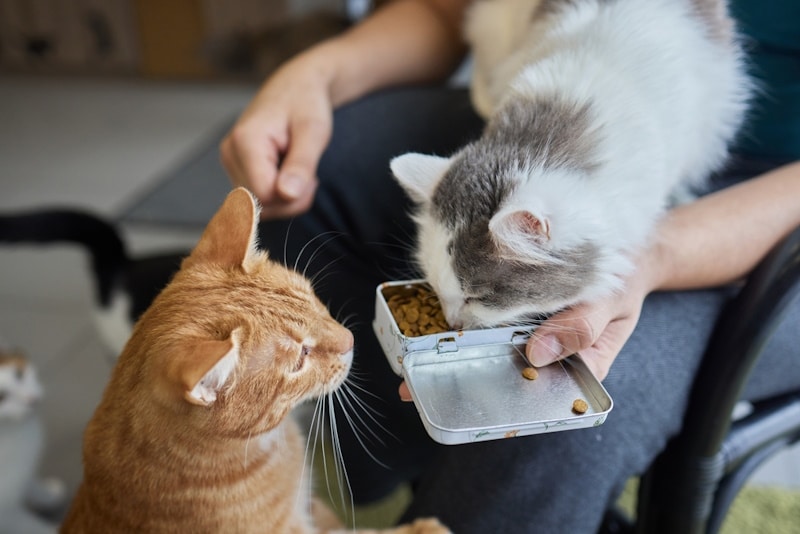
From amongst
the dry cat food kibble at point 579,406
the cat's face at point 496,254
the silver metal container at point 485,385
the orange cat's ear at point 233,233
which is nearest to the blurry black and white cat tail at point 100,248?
the orange cat's ear at point 233,233

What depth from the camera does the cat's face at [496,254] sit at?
75 centimetres

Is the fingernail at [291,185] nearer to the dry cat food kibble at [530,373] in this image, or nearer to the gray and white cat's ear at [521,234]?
the gray and white cat's ear at [521,234]

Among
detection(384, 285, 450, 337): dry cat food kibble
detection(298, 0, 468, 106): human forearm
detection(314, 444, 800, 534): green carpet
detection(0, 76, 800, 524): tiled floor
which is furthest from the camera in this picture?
detection(0, 76, 800, 524): tiled floor

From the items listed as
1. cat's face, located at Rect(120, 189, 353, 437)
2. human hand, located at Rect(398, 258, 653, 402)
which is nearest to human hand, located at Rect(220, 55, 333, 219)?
cat's face, located at Rect(120, 189, 353, 437)

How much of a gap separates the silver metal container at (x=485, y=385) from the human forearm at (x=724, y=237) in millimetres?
278

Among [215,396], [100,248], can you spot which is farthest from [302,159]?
[100,248]

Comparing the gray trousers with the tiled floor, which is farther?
the tiled floor

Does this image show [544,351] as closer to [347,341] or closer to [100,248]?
[347,341]

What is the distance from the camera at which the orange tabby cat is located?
0.68m

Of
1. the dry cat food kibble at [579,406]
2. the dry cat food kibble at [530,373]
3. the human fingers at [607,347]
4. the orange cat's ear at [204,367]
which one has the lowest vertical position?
the human fingers at [607,347]

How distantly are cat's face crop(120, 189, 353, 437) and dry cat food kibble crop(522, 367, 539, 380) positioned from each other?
214mm

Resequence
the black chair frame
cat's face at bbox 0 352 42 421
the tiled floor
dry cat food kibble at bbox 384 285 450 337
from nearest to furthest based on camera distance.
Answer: dry cat food kibble at bbox 384 285 450 337
the black chair frame
cat's face at bbox 0 352 42 421
the tiled floor

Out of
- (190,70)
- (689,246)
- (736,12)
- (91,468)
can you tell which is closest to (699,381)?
(689,246)

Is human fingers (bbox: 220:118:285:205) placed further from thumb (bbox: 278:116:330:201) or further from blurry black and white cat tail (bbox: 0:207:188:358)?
blurry black and white cat tail (bbox: 0:207:188:358)
